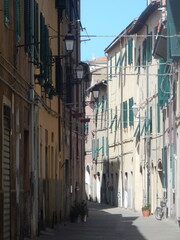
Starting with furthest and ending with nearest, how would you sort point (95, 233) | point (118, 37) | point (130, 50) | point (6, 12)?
1. point (130, 50)
2. point (118, 37)
3. point (95, 233)
4. point (6, 12)

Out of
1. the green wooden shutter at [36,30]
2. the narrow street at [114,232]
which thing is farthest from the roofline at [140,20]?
the green wooden shutter at [36,30]

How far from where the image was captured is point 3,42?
16.4 metres

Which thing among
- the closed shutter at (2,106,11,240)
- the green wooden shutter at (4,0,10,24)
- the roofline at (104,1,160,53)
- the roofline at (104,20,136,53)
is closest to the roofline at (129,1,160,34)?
the roofline at (104,1,160,53)

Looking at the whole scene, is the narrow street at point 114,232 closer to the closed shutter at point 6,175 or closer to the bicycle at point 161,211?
the bicycle at point 161,211

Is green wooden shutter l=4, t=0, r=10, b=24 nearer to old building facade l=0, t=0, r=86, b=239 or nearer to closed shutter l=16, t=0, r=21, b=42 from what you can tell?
old building facade l=0, t=0, r=86, b=239

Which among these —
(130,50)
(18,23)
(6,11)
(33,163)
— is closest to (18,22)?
(18,23)

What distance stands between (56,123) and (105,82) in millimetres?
29883

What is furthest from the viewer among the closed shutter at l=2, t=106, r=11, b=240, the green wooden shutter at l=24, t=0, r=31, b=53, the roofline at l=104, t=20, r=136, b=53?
the roofline at l=104, t=20, r=136, b=53

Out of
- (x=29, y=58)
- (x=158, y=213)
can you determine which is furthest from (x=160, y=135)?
(x=29, y=58)

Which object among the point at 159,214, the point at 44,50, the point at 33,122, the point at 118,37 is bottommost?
the point at 159,214

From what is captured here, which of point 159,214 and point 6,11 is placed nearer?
point 6,11

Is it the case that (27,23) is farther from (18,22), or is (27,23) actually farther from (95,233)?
(95,233)

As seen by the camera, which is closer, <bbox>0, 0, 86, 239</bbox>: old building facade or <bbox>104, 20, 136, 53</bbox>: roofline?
<bbox>0, 0, 86, 239</bbox>: old building facade

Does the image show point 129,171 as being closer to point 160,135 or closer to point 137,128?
point 137,128
